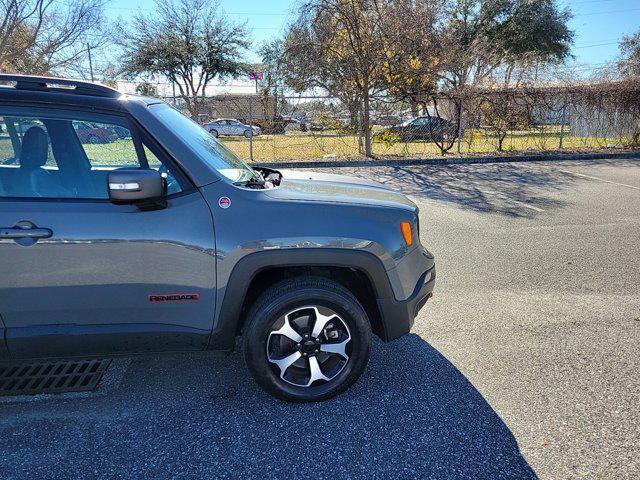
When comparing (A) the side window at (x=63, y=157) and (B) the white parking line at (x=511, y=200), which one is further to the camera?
(B) the white parking line at (x=511, y=200)

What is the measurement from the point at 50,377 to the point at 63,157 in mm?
1508

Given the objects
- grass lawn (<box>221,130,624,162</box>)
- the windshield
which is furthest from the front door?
grass lawn (<box>221,130,624,162</box>)

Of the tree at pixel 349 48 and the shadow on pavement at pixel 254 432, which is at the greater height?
the tree at pixel 349 48

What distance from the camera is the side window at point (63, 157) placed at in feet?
8.04

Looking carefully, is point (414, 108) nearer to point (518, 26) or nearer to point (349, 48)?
point (349, 48)

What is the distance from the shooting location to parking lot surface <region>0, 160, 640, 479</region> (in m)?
2.27

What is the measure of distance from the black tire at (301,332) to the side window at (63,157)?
856mm

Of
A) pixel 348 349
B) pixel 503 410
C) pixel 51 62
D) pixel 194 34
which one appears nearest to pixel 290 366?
pixel 348 349

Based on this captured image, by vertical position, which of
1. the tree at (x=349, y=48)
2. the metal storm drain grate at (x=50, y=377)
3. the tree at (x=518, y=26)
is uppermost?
the tree at (x=518, y=26)

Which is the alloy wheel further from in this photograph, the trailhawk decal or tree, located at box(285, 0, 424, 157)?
tree, located at box(285, 0, 424, 157)

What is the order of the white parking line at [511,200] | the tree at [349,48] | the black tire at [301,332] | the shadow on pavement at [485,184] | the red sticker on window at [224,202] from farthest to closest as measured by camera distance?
the tree at [349,48] → the shadow on pavement at [485,184] → the white parking line at [511,200] → the black tire at [301,332] → the red sticker on window at [224,202]

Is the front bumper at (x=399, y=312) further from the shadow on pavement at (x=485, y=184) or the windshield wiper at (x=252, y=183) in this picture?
the shadow on pavement at (x=485, y=184)

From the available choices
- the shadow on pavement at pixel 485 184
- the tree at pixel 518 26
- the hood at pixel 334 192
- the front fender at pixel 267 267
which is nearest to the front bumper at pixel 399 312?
the front fender at pixel 267 267

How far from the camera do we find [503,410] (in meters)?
2.67
